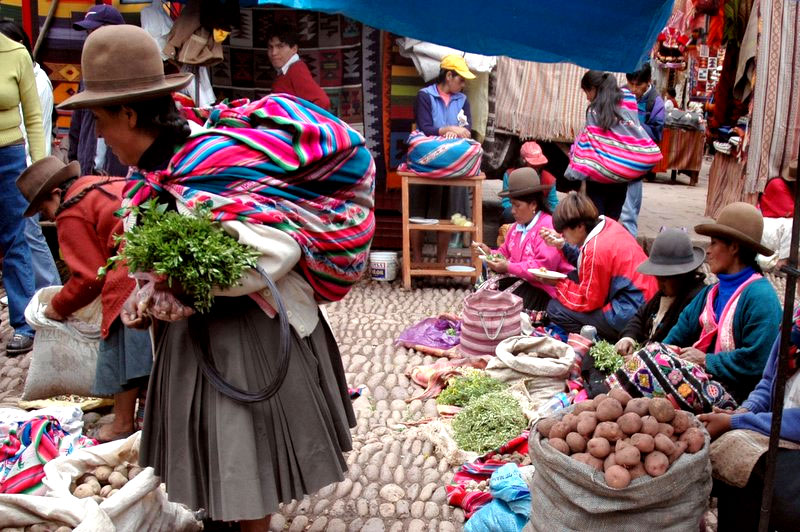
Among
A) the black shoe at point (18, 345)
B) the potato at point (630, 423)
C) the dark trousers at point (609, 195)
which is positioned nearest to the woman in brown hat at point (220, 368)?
the potato at point (630, 423)

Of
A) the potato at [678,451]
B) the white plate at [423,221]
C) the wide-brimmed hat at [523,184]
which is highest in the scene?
the wide-brimmed hat at [523,184]

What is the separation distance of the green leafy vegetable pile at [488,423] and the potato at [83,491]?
6.12ft

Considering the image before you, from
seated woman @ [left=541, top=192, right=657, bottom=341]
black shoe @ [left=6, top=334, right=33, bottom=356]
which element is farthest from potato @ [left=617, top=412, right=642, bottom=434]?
black shoe @ [left=6, top=334, right=33, bottom=356]

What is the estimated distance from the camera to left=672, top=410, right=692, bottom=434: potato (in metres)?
2.90

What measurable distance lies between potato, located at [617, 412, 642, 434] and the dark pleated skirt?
1.01 metres

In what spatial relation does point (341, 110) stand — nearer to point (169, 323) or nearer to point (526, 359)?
point (526, 359)

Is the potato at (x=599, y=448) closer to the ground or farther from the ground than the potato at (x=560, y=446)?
farther from the ground

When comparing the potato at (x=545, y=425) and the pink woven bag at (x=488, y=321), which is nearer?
the potato at (x=545, y=425)

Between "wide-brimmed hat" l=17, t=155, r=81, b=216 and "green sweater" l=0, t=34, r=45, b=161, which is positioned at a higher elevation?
"green sweater" l=0, t=34, r=45, b=161

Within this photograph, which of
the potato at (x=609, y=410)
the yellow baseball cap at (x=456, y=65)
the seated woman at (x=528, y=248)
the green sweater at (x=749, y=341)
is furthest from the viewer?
the yellow baseball cap at (x=456, y=65)

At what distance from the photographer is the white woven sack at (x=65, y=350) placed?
4.55 m

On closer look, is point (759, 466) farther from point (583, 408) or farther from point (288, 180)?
point (288, 180)

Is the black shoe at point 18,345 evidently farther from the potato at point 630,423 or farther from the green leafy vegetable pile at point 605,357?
the potato at point 630,423

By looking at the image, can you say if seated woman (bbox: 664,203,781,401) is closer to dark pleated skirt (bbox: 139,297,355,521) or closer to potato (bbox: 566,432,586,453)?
potato (bbox: 566,432,586,453)
